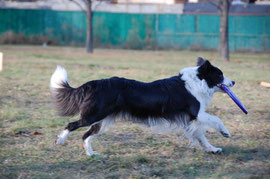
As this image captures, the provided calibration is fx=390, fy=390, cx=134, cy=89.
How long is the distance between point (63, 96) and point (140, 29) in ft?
75.6

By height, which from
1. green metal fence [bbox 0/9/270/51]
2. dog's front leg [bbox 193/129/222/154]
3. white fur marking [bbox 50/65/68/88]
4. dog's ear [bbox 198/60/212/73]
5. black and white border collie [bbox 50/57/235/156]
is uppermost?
green metal fence [bbox 0/9/270/51]

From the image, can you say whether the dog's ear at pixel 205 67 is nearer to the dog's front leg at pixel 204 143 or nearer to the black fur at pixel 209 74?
the black fur at pixel 209 74

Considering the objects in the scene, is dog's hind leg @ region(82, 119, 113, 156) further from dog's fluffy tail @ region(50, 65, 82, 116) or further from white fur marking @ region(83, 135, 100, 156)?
dog's fluffy tail @ region(50, 65, 82, 116)

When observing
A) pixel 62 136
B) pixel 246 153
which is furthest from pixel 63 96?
pixel 246 153

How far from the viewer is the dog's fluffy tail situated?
5324mm

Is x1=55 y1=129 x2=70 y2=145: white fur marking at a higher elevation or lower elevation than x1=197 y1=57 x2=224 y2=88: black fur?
lower

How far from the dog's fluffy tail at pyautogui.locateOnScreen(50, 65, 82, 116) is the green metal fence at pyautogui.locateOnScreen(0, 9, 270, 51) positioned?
72.9 feet

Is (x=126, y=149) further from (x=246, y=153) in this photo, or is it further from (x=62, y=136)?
(x=246, y=153)

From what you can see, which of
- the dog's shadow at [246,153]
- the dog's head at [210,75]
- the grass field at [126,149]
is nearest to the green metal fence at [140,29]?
the grass field at [126,149]

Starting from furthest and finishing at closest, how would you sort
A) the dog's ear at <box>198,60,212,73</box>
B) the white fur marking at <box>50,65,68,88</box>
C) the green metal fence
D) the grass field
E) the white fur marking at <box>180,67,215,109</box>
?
the green metal fence, the dog's ear at <box>198,60,212,73</box>, the white fur marking at <box>180,67,215,109</box>, the white fur marking at <box>50,65,68,88</box>, the grass field

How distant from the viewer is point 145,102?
5.42 metres

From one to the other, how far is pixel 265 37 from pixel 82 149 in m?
23.5

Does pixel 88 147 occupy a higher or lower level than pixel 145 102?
lower

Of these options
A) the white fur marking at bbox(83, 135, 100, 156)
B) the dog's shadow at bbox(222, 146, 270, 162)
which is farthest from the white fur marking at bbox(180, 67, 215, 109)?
the white fur marking at bbox(83, 135, 100, 156)
